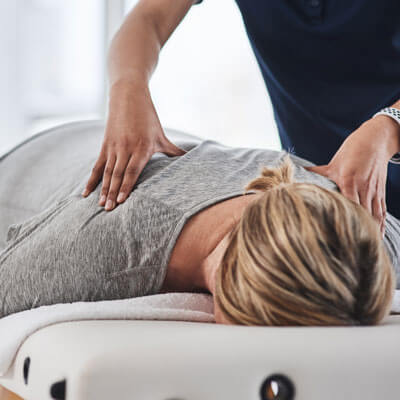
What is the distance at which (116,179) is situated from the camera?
1138 millimetres

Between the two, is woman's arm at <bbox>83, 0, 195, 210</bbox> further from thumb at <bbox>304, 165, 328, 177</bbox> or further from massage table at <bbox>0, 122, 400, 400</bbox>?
massage table at <bbox>0, 122, 400, 400</bbox>

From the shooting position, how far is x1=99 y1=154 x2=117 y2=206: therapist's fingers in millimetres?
1125

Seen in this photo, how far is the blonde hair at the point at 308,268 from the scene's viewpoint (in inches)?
29.2

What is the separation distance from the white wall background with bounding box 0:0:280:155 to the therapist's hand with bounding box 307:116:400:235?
2076 mm

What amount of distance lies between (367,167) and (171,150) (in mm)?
412

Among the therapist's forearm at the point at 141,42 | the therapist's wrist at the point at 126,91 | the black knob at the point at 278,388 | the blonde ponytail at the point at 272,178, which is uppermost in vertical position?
the therapist's forearm at the point at 141,42

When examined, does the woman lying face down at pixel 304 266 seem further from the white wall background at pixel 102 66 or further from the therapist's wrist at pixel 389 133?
the white wall background at pixel 102 66

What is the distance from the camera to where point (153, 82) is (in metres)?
3.55

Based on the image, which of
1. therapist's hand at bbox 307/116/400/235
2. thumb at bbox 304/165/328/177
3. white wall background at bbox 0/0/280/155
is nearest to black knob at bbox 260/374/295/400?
therapist's hand at bbox 307/116/400/235

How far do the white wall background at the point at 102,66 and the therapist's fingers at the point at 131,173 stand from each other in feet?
6.72

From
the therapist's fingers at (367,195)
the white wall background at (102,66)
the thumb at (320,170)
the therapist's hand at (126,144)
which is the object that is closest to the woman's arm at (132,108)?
the therapist's hand at (126,144)

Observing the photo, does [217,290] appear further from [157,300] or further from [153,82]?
[153,82]

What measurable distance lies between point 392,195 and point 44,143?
3.14ft

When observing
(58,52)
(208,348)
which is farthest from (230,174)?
(58,52)
